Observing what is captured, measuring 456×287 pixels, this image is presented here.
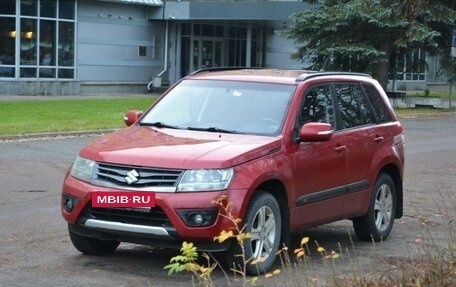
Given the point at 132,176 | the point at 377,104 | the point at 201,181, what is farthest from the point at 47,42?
the point at 201,181

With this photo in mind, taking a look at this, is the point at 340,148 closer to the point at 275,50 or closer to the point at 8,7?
the point at 8,7

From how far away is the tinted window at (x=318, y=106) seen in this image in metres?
7.79

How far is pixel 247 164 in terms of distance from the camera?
674cm

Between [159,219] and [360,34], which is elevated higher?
[360,34]

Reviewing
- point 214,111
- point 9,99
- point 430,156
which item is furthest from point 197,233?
point 9,99

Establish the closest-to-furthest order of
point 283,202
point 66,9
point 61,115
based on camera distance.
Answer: point 283,202 → point 61,115 → point 66,9

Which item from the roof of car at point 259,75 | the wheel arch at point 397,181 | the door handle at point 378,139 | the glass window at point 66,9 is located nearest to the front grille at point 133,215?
the roof of car at point 259,75

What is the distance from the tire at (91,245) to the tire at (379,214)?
8.54 ft

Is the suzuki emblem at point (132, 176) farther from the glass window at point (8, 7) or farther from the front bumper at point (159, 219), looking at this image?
the glass window at point (8, 7)

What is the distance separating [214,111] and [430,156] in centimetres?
1116

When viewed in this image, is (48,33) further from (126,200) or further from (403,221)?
(126,200)

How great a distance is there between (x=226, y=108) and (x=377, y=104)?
209 centimetres

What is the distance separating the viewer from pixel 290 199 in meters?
7.22

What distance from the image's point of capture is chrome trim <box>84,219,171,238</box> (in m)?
6.53
